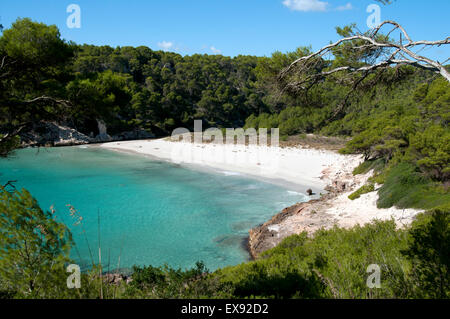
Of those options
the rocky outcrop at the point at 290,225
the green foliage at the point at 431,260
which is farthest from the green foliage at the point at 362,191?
the green foliage at the point at 431,260

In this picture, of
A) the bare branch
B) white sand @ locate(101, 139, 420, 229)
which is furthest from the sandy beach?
the bare branch

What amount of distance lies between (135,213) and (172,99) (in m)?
34.4

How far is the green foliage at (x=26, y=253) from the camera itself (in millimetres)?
2613

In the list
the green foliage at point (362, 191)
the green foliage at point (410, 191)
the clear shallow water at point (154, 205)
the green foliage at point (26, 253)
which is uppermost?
the green foliage at point (26, 253)

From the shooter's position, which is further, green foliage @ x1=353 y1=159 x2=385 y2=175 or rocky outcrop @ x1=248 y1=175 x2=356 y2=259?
green foliage @ x1=353 y1=159 x2=385 y2=175

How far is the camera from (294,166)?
21156 mm

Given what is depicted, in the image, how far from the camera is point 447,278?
3.15 m

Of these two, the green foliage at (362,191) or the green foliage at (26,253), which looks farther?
the green foliage at (362,191)

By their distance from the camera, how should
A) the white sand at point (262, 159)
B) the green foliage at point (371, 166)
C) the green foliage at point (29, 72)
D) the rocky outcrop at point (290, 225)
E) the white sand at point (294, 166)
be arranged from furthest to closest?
1. the white sand at point (262, 159)
2. the green foliage at point (371, 166)
3. the white sand at point (294, 166)
4. the rocky outcrop at point (290, 225)
5. the green foliage at point (29, 72)

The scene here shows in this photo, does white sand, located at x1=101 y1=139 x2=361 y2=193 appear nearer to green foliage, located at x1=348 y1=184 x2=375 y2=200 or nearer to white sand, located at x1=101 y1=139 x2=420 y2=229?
white sand, located at x1=101 y1=139 x2=420 y2=229

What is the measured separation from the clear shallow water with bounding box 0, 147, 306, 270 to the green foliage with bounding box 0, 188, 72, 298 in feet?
3.51

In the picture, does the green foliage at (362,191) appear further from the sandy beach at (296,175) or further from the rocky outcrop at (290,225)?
the rocky outcrop at (290,225)

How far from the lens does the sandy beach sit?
9555 mm

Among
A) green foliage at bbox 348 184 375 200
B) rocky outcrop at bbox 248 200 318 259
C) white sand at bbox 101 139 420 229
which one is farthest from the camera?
green foliage at bbox 348 184 375 200
